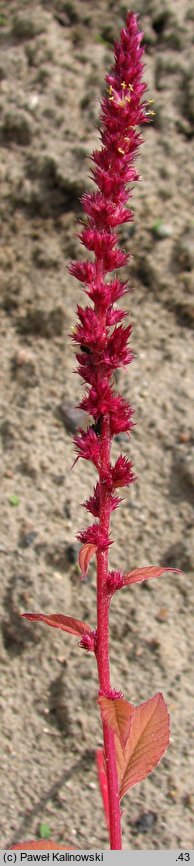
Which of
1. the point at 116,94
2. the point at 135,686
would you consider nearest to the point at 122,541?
the point at 135,686

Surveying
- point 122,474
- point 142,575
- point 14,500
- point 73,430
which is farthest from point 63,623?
point 73,430

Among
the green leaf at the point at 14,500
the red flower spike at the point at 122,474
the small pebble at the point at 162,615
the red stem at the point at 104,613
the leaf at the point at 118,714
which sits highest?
the green leaf at the point at 14,500

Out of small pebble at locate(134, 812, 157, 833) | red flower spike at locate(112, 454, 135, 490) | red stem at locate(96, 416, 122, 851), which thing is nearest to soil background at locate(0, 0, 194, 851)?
small pebble at locate(134, 812, 157, 833)

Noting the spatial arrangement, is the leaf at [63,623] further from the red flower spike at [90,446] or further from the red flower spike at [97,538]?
the red flower spike at [90,446]

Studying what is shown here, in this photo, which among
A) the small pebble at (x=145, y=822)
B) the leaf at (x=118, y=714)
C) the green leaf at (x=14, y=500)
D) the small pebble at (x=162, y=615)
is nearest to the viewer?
the leaf at (x=118, y=714)

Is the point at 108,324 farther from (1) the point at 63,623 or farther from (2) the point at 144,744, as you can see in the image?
(2) the point at 144,744

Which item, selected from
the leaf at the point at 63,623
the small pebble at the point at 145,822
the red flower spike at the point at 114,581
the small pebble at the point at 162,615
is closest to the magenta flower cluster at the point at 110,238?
the red flower spike at the point at 114,581

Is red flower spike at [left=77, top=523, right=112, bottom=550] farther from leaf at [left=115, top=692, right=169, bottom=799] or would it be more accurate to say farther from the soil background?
the soil background
